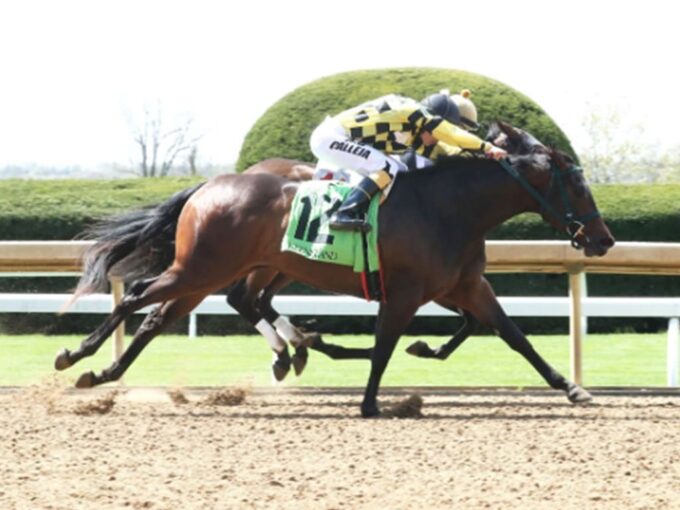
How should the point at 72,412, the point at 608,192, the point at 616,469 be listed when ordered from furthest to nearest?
the point at 608,192 → the point at 72,412 → the point at 616,469

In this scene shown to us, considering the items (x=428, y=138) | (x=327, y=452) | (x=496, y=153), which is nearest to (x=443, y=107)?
(x=428, y=138)

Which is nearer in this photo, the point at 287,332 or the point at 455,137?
the point at 455,137

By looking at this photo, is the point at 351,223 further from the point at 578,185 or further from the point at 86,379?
the point at 86,379

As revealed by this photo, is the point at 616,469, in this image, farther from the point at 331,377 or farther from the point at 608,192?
the point at 608,192

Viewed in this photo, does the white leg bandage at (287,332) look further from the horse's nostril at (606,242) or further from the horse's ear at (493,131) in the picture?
the horse's nostril at (606,242)

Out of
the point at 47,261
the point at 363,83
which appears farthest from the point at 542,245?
the point at 363,83

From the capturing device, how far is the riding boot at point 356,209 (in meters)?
8.50

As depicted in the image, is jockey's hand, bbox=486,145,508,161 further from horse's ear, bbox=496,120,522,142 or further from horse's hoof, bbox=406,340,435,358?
horse's hoof, bbox=406,340,435,358

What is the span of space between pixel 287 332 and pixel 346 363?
3.06m

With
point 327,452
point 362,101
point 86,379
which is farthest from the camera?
point 362,101

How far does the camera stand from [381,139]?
29.0 ft

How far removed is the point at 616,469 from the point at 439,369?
6.01 m

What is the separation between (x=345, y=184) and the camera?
8.71 meters

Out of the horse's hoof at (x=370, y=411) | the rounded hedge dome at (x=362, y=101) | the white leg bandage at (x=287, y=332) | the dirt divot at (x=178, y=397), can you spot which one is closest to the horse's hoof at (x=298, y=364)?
Answer: the white leg bandage at (x=287, y=332)
